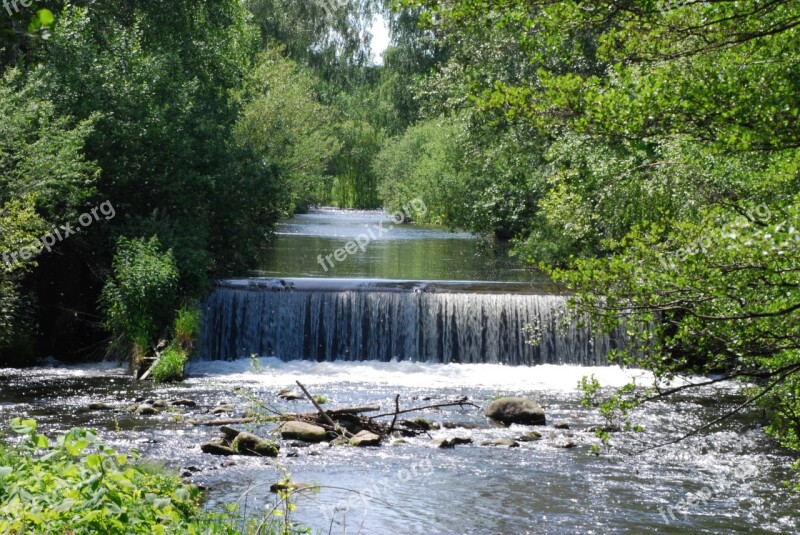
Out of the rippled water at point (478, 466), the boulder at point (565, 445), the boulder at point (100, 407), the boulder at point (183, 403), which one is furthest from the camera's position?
the boulder at point (183, 403)

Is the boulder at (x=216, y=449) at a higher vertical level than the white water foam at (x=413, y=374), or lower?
higher

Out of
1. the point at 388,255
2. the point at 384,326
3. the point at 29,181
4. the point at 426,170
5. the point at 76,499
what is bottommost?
the point at 384,326

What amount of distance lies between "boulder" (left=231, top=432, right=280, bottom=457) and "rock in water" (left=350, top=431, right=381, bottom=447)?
42.6 inches

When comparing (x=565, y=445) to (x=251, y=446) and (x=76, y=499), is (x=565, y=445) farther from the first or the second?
(x=76, y=499)

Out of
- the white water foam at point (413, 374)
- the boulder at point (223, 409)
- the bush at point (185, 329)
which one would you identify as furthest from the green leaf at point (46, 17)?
the bush at point (185, 329)

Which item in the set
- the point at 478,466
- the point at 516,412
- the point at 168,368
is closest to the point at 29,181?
the point at 168,368

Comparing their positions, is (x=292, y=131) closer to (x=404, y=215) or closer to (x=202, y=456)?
(x=404, y=215)

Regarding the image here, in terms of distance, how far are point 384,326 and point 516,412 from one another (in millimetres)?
6308

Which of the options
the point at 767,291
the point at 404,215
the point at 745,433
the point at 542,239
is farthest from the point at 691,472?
the point at 404,215

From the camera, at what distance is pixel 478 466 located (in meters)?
11.2

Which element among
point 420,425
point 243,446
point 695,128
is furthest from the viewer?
point 420,425

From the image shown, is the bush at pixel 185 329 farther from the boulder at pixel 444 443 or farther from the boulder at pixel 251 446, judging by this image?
the boulder at pixel 444 443

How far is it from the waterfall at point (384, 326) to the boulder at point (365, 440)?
7.11m

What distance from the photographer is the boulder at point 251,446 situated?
11258 mm
